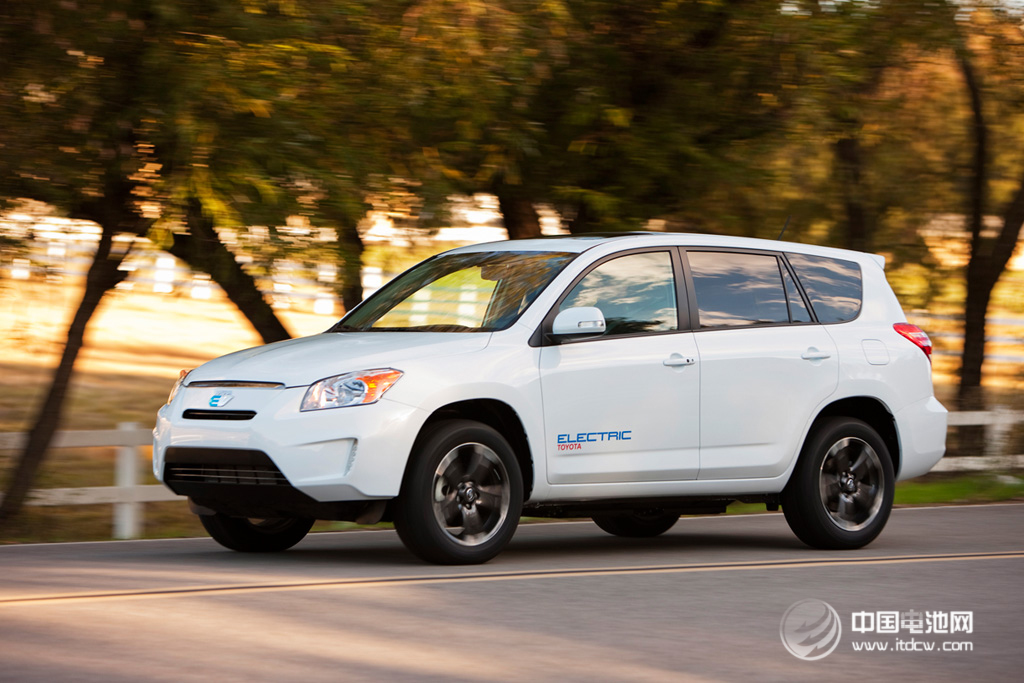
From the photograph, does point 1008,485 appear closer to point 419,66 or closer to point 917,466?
point 917,466

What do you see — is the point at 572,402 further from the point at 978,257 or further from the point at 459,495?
the point at 978,257

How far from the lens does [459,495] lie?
8625 mm

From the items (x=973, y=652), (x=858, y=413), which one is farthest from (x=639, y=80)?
(x=973, y=652)

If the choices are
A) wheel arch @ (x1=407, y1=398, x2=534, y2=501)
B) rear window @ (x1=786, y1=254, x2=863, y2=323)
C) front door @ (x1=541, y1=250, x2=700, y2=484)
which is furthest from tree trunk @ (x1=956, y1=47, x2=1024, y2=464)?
wheel arch @ (x1=407, y1=398, x2=534, y2=501)

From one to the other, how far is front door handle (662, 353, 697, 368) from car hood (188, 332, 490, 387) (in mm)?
1210

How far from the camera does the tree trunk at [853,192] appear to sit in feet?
56.2

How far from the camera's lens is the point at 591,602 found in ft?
24.8

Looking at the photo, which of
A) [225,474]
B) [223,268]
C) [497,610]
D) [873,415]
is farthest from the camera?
[223,268]

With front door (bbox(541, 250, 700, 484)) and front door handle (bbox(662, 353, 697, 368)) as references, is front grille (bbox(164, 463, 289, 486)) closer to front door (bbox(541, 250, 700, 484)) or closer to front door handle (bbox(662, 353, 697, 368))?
front door (bbox(541, 250, 700, 484))

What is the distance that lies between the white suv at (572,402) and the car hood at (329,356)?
2 centimetres

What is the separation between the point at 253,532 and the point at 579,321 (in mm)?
2495

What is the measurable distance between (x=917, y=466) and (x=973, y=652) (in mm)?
4274

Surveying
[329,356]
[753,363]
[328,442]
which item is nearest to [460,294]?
[329,356]

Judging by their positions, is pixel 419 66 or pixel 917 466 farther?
pixel 419 66
